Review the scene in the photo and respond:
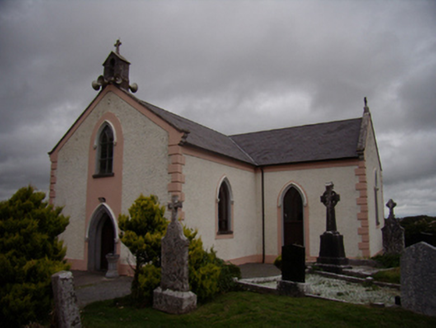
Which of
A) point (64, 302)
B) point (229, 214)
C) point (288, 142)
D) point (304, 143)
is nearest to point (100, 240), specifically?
point (229, 214)

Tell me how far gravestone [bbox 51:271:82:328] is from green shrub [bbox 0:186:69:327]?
28.2 inches

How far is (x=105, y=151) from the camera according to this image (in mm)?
15742

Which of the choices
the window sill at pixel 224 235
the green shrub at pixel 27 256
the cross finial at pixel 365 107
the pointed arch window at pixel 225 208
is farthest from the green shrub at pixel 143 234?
the cross finial at pixel 365 107

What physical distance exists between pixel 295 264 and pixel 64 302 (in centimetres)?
561

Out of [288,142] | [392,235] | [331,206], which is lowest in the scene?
[392,235]

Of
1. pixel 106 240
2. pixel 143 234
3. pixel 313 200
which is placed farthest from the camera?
pixel 313 200

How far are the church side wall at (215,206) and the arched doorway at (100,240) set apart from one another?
147 inches

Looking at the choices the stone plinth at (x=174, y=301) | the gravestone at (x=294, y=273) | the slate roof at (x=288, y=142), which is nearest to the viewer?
the stone plinth at (x=174, y=301)

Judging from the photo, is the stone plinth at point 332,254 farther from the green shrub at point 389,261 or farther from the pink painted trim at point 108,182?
the pink painted trim at point 108,182

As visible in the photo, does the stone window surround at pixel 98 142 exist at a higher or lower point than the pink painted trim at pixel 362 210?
higher

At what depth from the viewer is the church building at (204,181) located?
46.4 feet

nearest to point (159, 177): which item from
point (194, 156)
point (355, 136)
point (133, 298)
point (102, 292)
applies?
point (194, 156)

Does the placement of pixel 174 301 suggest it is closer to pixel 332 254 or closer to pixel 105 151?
pixel 332 254

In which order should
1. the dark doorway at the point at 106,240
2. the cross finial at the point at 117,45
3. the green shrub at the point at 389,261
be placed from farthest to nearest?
the cross finial at the point at 117,45
the dark doorway at the point at 106,240
the green shrub at the point at 389,261
